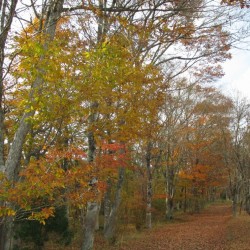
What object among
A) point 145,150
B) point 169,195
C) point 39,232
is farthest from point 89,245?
point 169,195

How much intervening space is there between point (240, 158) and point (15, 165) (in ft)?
76.8

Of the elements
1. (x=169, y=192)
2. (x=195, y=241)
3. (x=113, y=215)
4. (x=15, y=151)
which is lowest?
(x=195, y=241)

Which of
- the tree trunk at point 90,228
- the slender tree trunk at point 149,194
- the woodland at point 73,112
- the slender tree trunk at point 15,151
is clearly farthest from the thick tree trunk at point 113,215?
the slender tree trunk at point 15,151

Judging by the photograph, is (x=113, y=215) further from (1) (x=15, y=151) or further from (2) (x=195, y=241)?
(1) (x=15, y=151)

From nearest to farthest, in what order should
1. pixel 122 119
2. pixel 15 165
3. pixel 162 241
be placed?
1. pixel 15 165
2. pixel 122 119
3. pixel 162 241

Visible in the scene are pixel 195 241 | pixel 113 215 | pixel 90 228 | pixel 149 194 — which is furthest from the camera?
pixel 149 194

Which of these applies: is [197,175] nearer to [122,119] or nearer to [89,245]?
[89,245]

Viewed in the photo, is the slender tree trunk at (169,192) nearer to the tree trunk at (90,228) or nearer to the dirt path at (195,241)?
the dirt path at (195,241)

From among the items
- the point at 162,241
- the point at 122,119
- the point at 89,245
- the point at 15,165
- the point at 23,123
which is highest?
the point at 122,119

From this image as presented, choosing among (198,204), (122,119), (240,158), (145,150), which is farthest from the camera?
(198,204)

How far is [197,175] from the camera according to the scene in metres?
30.3

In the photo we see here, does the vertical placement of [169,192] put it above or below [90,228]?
above

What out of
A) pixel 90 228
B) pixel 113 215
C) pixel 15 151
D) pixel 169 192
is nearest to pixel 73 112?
pixel 15 151

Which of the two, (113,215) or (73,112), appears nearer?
(73,112)
